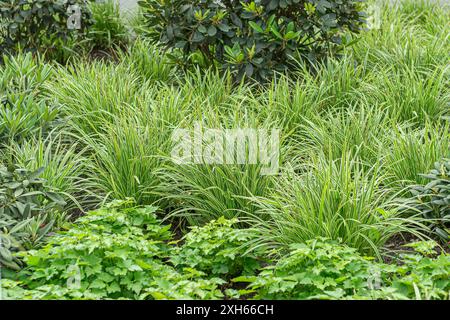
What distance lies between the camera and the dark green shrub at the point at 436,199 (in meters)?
4.80

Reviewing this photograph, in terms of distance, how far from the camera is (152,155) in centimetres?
536

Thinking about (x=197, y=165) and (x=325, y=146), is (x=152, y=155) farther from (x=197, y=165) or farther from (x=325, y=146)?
(x=325, y=146)

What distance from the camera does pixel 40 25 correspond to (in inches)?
305

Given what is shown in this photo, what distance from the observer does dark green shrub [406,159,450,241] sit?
15.7 feet

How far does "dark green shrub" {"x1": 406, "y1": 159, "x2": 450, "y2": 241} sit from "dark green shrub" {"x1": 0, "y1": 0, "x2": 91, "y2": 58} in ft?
13.4

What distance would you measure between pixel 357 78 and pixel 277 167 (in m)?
1.82

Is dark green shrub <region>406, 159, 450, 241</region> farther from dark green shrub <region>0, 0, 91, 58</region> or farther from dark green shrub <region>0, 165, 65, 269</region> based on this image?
dark green shrub <region>0, 0, 91, 58</region>

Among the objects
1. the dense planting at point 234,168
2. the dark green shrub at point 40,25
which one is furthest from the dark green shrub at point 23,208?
the dark green shrub at point 40,25

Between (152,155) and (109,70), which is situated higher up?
(109,70)

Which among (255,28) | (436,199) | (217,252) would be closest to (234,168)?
(217,252)

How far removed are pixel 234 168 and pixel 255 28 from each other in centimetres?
200

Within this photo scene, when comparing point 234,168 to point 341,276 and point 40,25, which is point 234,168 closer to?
point 341,276

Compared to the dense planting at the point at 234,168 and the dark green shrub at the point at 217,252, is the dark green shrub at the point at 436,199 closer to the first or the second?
the dense planting at the point at 234,168

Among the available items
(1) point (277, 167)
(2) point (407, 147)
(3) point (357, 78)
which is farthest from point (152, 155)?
(3) point (357, 78)
